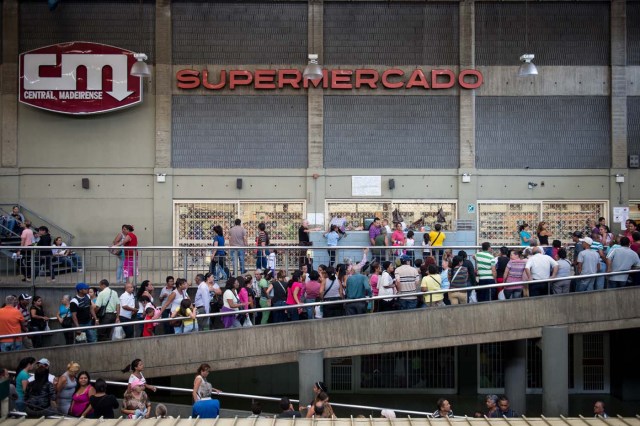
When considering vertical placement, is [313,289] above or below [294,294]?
above

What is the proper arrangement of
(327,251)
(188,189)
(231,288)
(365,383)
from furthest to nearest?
(188,189) < (365,383) < (327,251) < (231,288)

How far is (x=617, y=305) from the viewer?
60.7 feet

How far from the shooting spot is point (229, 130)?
27281 millimetres

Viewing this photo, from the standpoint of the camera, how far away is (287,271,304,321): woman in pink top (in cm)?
1811

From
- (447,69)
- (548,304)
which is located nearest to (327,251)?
(548,304)

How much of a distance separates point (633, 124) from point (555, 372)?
39.2ft

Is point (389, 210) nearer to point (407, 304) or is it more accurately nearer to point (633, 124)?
point (633, 124)

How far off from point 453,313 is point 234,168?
10.9 metres

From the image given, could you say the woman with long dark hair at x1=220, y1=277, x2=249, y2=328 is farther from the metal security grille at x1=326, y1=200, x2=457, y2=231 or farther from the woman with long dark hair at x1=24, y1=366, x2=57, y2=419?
the metal security grille at x1=326, y1=200, x2=457, y2=231

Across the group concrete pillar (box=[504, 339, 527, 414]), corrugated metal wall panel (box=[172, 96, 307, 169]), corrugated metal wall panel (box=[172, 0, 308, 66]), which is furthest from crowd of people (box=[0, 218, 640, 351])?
corrugated metal wall panel (box=[172, 0, 308, 66])

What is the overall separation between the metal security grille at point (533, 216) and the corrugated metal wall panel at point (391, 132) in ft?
6.24

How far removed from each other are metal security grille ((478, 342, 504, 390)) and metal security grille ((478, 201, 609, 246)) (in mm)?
4137

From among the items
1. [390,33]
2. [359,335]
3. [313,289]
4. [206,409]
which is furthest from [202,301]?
[390,33]

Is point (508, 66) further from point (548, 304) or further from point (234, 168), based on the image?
point (548, 304)
